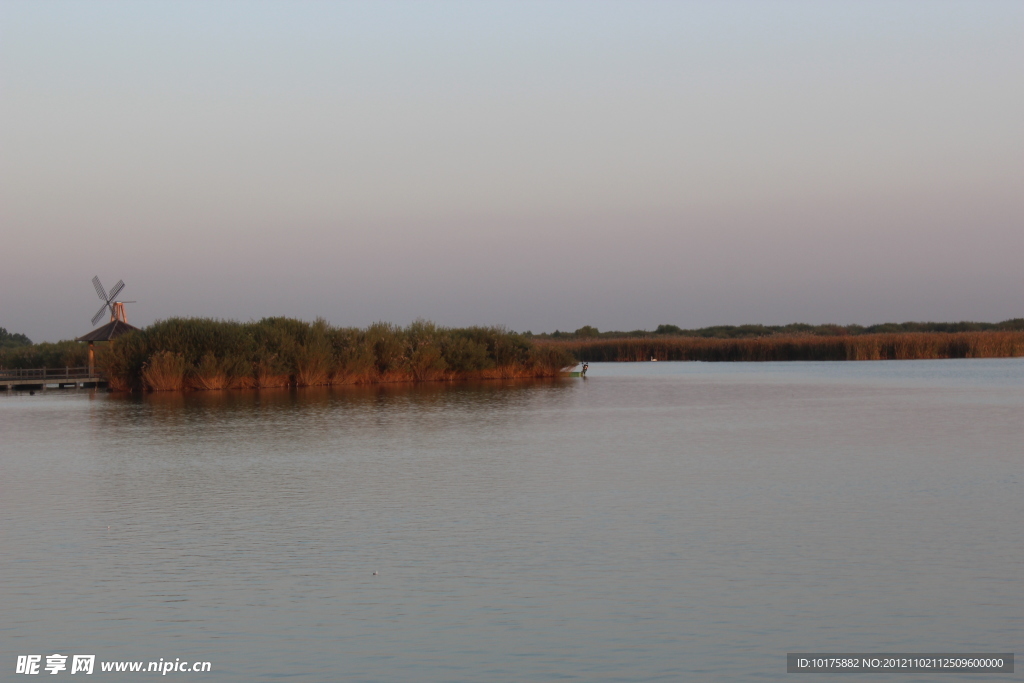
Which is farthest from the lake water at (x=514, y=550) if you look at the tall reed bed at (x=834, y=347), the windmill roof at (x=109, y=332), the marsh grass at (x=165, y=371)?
the tall reed bed at (x=834, y=347)

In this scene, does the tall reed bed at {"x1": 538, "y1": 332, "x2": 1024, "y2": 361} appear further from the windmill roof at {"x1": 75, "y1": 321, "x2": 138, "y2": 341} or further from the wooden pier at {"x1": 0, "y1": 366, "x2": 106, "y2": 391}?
the wooden pier at {"x1": 0, "y1": 366, "x2": 106, "y2": 391}

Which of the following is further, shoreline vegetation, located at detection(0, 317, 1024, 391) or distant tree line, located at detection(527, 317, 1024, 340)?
distant tree line, located at detection(527, 317, 1024, 340)

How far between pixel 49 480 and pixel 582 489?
742 centimetres

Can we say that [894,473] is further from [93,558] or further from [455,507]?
[93,558]

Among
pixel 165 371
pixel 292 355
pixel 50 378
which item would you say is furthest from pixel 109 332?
pixel 292 355

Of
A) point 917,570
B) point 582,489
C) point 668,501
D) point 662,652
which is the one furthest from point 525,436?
point 662,652

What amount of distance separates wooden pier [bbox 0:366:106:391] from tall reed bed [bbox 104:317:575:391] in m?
1.68

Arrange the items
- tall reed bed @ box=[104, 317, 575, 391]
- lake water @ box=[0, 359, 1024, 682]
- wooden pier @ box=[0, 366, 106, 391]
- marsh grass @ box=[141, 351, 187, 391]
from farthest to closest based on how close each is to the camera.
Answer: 1. wooden pier @ box=[0, 366, 106, 391]
2. tall reed bed @ box=[104, 317, 575, 391]
3. marsh grass @ box=[141, 351, 187, 391]
4. lake water @ box=[0, 359, 1024, 682]

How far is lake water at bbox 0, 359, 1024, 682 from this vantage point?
6684mm

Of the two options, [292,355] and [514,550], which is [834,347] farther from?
[514,550]

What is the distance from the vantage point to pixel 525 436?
66.1 feet

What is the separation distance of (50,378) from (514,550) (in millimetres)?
37719

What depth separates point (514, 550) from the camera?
31.1 ft

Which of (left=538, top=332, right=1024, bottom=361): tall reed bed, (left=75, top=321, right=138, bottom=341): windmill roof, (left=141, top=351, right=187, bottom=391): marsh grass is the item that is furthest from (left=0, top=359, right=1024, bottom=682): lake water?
(left=538, top=332, right=1024, bottom=361): tall reed bed
